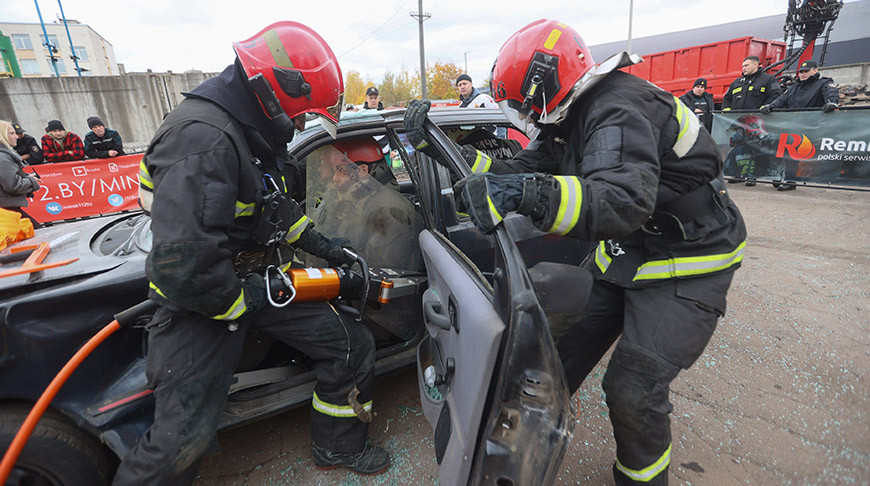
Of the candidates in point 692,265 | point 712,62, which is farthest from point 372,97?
point 712,62

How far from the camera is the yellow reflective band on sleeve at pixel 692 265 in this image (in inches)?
60.7

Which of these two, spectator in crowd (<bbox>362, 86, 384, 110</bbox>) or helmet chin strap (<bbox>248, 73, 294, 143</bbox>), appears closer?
helmet chin strap (<bbox>248, 73, 294, 143</bbox>)

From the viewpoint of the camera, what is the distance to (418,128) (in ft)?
6.34

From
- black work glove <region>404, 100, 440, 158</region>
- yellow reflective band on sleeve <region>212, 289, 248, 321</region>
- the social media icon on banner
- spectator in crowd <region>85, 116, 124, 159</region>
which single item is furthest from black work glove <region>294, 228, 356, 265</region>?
the social media icon on banner

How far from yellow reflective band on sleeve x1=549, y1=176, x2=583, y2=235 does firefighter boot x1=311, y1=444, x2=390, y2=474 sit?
1.44 meters

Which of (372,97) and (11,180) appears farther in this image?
(372,97)

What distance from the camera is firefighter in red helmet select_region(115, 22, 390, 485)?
1.35 meters

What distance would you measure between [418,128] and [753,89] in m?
8.04

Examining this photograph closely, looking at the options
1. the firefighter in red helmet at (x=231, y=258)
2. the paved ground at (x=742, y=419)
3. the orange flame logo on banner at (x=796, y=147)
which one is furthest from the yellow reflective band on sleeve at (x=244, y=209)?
the orange flame logo on banner at (x=796, y=147)

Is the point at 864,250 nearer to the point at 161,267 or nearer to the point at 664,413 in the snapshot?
the point at 664,413

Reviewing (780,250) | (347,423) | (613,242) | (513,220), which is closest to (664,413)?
(613,242)

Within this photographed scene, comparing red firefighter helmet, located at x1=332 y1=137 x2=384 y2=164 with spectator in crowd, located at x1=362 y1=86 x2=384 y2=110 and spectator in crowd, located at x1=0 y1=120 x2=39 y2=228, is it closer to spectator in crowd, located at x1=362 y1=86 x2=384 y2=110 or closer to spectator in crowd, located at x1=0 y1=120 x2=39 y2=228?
spectator in crowd, located at x1=0 y1=120 x2=39 y2=228

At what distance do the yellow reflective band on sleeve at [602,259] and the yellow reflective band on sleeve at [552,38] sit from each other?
0.87 m

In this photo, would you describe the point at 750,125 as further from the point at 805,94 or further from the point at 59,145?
the point at 59,145
